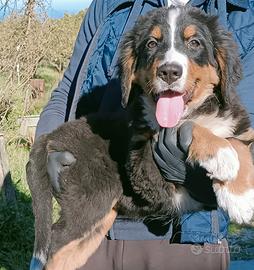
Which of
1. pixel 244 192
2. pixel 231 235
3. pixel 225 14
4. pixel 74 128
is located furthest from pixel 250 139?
pixel 231 235

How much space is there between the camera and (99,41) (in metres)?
3.37

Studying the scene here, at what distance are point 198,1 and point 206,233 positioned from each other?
1151mm

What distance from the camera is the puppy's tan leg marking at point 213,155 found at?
8.95 feet

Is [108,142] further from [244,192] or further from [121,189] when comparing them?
[244,192]

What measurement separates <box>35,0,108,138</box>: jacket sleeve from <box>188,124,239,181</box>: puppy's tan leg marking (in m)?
0.85

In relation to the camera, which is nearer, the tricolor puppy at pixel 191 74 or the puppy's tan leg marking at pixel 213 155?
the puppy's tan leg marking at pixel 213 155

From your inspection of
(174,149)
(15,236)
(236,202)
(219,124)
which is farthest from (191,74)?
(15,236)

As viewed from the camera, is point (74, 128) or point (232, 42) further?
point (74, 128)

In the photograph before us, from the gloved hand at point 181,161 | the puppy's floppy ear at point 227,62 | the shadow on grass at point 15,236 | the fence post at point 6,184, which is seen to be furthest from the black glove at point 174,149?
the fence post at point 6,184

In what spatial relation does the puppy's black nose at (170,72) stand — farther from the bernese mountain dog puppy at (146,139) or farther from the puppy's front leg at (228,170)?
the puppy's front leg at (228,170)

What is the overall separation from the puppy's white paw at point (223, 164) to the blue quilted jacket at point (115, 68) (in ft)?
1.49

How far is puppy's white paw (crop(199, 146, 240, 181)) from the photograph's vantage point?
2717 mm

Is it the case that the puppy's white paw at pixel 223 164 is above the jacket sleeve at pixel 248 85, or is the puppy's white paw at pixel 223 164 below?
below

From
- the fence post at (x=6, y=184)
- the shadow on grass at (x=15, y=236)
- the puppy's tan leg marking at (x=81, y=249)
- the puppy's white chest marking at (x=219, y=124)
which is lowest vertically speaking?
the shadow on grass at (x=15, y=236)
